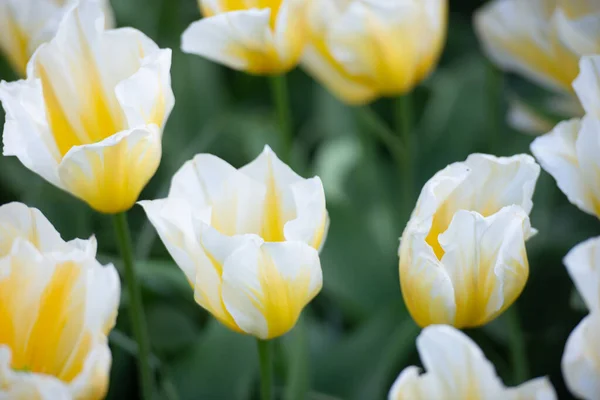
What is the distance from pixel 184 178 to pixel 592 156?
18cm

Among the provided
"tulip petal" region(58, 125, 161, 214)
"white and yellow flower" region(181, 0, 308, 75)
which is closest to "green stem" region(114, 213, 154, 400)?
"tulip petal" region(58, 125, 161, 214)

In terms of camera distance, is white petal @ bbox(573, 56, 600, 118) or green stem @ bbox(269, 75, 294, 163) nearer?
white petal @ bbox(573, 56, 600, 118)

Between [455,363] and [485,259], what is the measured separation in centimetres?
7

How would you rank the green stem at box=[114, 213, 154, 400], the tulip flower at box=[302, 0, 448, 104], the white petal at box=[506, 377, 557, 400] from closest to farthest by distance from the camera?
the white petal at box=[506, 377, 557, 400], the green stem at box=[114, 213, 154, 400], the tulip flower at box=[302, 0, 448, 104]

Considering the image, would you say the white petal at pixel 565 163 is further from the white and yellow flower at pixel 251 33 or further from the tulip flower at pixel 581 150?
the white and yellow flower at pixel 251 33

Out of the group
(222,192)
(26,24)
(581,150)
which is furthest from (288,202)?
(26,24)

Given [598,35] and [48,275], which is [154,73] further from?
[598,35]

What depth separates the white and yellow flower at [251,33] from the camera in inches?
18.2

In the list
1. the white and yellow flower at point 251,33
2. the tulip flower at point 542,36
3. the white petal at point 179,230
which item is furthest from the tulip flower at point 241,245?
the tulip flower at point 542,36

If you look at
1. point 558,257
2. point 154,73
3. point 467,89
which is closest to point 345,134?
point 467,89

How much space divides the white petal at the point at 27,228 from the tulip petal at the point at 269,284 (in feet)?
0.25

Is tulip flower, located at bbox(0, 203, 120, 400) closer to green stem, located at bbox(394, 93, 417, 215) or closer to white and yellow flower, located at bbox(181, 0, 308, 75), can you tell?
white and yellow flower, located at bbox(181, 0, 308, 75)

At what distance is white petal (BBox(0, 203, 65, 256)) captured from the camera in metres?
0.37

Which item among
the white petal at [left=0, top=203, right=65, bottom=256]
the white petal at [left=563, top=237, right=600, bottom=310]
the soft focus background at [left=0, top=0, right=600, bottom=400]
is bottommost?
the soft focus background at [left=0, top=0, right=600, bottom=400]
